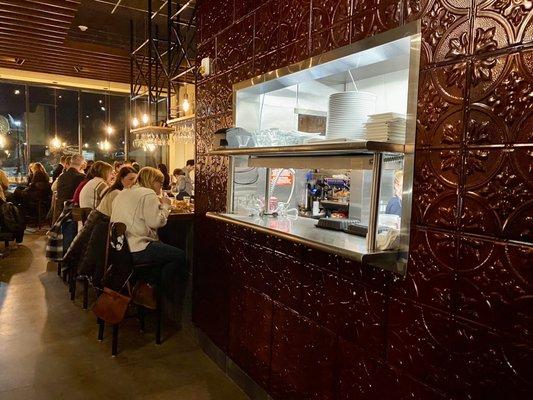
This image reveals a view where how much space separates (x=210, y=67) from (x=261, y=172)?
3.09ft

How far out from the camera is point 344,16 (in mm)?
1912

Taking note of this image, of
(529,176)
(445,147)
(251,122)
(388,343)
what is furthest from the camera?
(251,122)

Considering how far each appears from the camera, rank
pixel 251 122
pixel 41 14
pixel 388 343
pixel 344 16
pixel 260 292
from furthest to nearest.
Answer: pixel 41 14 → pixel 251 122 → pixel 260 292 → pixel 344 16 → pixel 388 343

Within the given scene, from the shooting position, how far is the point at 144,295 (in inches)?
136

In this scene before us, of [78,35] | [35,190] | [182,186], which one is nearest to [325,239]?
[182,186]

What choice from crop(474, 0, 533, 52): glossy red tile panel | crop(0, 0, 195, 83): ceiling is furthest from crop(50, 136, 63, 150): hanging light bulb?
crop(474, 0, 533, 52): glossy red tile panel

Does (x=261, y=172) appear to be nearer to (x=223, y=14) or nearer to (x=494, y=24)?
(x=223, y=14)

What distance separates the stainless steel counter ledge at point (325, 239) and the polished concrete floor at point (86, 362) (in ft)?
4.06

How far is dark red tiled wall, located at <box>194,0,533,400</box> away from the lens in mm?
1262

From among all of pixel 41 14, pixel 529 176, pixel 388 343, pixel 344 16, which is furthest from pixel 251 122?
pixel 41 14

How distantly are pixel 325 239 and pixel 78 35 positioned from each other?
22.7ft

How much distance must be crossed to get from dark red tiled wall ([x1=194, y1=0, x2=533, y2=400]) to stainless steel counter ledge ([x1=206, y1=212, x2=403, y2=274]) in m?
0.10

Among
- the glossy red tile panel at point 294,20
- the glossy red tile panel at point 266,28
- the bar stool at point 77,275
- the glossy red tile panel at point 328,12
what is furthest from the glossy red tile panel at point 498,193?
the bar stool at point 77,275

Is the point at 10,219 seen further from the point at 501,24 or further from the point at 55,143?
the point at 501,24
